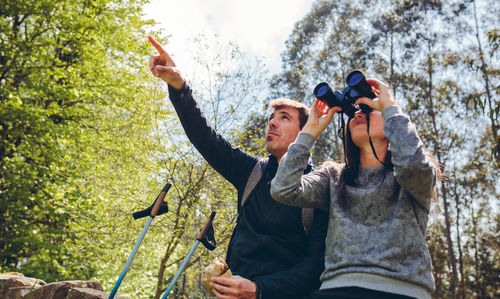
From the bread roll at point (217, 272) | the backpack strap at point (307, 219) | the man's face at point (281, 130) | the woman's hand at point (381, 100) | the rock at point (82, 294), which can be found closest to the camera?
the woman's hand at point (381, 100)

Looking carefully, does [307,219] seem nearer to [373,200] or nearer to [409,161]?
[373,200]

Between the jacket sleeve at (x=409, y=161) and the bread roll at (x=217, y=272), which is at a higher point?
the jacket sleeve at (x=409, y=161)

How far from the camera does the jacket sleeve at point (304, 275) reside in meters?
1.57

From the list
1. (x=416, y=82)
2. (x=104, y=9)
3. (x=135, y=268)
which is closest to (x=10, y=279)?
(x=104, y=9)

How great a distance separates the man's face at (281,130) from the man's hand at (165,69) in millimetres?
557

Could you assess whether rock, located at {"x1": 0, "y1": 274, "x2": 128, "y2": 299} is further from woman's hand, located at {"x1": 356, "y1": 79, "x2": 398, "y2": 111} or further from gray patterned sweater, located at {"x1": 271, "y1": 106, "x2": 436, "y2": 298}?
woman's hand, located at {"x1": 356, "y1": 79, "x2": 398, "y2": 111}

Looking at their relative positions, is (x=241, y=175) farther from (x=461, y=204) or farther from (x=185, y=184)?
(x=461, y=204)

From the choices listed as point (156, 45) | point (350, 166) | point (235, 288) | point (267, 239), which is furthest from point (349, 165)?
point (156, 45)

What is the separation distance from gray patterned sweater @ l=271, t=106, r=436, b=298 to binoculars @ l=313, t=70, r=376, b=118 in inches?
6.6

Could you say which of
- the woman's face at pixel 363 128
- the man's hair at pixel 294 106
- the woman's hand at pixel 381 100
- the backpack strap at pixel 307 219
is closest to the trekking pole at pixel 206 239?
the backpack strap at pixel 307 219

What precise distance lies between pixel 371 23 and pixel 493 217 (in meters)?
10.8

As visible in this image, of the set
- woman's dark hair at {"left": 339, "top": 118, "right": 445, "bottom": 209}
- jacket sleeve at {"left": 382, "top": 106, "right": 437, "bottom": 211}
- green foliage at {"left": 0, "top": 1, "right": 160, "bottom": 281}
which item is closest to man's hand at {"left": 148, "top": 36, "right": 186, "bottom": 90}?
woman's dark hair at {"left": 339, "top": 118, "right": 445, "bottom": 209}

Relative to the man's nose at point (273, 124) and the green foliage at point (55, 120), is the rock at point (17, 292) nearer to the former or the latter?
the man's nose at point (273, 124)

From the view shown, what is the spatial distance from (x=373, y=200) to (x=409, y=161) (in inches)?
9.3
